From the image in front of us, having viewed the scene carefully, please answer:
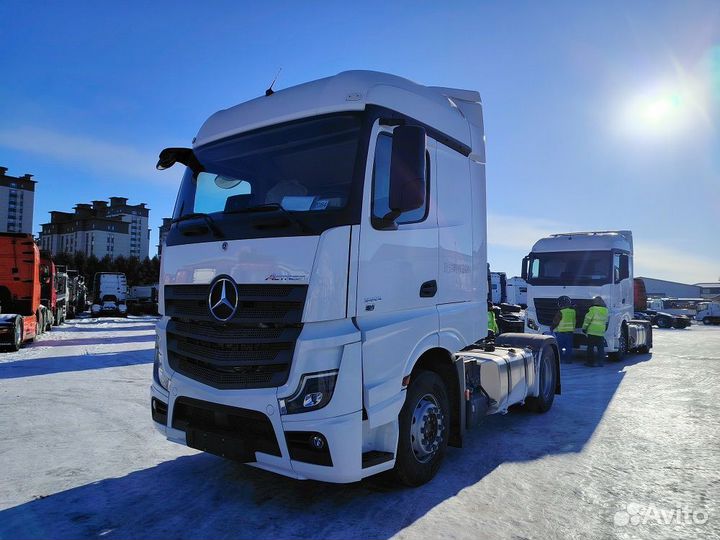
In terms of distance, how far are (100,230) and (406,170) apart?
12271cm

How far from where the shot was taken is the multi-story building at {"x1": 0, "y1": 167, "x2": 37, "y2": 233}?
9450cm

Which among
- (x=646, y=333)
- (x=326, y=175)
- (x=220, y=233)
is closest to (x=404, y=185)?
(x=326, y=175)

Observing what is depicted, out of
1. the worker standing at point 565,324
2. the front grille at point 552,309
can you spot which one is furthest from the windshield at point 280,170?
the front grille at point 552,309

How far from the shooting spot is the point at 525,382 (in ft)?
20.9

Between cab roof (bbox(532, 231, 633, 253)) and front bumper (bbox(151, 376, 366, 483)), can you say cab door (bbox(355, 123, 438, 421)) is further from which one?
cab roof (bbox(532, 231, 633, 253))

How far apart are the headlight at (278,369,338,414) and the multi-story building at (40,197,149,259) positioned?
116 m

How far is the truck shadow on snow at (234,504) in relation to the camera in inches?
130

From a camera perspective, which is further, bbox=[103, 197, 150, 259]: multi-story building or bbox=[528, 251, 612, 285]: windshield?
bbox=[103, 197, 150, 259]: multi-story building

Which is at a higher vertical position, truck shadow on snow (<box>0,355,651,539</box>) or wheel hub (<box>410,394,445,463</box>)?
wheel hub (<box>410,394,445,463</box>)

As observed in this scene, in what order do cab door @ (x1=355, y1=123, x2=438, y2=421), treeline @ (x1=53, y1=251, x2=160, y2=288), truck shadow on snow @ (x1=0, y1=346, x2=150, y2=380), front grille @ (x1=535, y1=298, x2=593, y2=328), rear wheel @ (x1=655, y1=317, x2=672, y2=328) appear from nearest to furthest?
cab door @ (x1=355, y1=123, x2=438, y2=421)
truck shadow on snow @ (x1=0, y1=346, x2=150, y2=380)
front grille @ (x1=535, y1=298, x2=593, y2=328)
rear wheel @ (x1=655, y1=317, x2=672, y2=328)
treeline @ (x1=53, y1=251, x2=160, y2=288)

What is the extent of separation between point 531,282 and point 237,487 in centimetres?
1132

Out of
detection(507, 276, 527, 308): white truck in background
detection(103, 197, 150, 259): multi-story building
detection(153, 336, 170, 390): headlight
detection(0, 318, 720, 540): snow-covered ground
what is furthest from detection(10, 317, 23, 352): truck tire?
detection(103, 197, 150, 259): multi-story building

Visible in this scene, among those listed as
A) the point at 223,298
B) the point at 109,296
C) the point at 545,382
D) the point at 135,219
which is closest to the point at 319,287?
the point at 223,298

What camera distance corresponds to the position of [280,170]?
3891 mm
